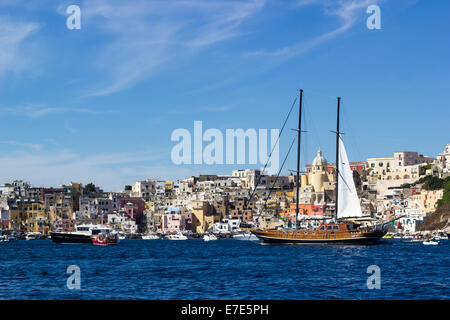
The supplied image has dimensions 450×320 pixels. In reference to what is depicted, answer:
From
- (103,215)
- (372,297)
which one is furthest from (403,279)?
(103,215)

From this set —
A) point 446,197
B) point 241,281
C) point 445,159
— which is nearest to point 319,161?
point 445,159

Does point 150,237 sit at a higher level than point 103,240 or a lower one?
lower

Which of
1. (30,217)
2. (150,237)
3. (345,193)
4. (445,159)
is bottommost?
(150,237)

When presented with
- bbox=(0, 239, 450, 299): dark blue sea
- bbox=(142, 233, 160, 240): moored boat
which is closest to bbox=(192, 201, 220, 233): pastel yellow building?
bbox=(142, 233, 160, 240): moored boat

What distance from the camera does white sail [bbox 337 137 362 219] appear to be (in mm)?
65062

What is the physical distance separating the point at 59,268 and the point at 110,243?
46.0m

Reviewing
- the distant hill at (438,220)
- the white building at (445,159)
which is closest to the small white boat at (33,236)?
the distant hill at (438,220)

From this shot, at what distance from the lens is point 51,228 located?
142m

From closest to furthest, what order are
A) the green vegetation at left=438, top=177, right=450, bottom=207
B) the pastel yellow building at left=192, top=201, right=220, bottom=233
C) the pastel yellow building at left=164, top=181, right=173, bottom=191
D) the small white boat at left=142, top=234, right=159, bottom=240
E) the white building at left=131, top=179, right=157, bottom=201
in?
the green vegetation at left=438, top=177, right=450, bottom=207
the small white boat at left=142, top=234, right=159, bottom=240
the pastel yellow building at left=192, top=201, right=220, bottom=233
the white building at left=131, top=179, right=157, bottom=201
the pastel yellow building at left=164, top=181, right=173, bottom=191

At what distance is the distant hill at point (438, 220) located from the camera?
112 meters

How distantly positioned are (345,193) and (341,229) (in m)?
4.70

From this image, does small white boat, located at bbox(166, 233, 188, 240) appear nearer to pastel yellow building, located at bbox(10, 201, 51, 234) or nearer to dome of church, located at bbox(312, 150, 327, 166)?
pastel yellow building, located at bbox(10, 201, 51, 234)

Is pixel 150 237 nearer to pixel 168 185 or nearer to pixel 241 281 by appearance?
pixel 168 185

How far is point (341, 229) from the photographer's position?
207 feet
